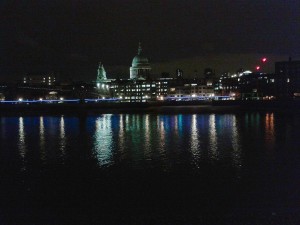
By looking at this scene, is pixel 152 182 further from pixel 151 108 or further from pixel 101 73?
pixel 101 73

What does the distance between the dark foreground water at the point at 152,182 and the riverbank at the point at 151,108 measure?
38637mm

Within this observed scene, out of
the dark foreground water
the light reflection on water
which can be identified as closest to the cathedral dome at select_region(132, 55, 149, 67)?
the light reflection on water

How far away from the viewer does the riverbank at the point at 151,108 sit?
203 feet

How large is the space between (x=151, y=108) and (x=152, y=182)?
6489cm

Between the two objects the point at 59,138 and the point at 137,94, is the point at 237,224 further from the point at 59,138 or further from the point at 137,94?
the point at 137,94

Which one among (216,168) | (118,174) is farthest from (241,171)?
(118,174)

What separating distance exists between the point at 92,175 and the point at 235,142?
10436 mm

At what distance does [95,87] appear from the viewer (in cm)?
13238

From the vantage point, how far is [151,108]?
7794cm

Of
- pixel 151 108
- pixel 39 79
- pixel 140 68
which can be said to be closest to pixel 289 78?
pixel 151 108

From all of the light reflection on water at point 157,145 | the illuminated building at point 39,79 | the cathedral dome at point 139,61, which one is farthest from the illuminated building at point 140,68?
the light reflection on water at point 157,145

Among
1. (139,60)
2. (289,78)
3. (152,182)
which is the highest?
(139,60)

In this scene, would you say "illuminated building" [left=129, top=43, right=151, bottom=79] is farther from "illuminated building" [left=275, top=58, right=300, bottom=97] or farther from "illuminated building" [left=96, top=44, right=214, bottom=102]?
"illuminated building" [left=275, top=58, right=300, bottom=97]

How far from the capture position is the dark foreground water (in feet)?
32.8
